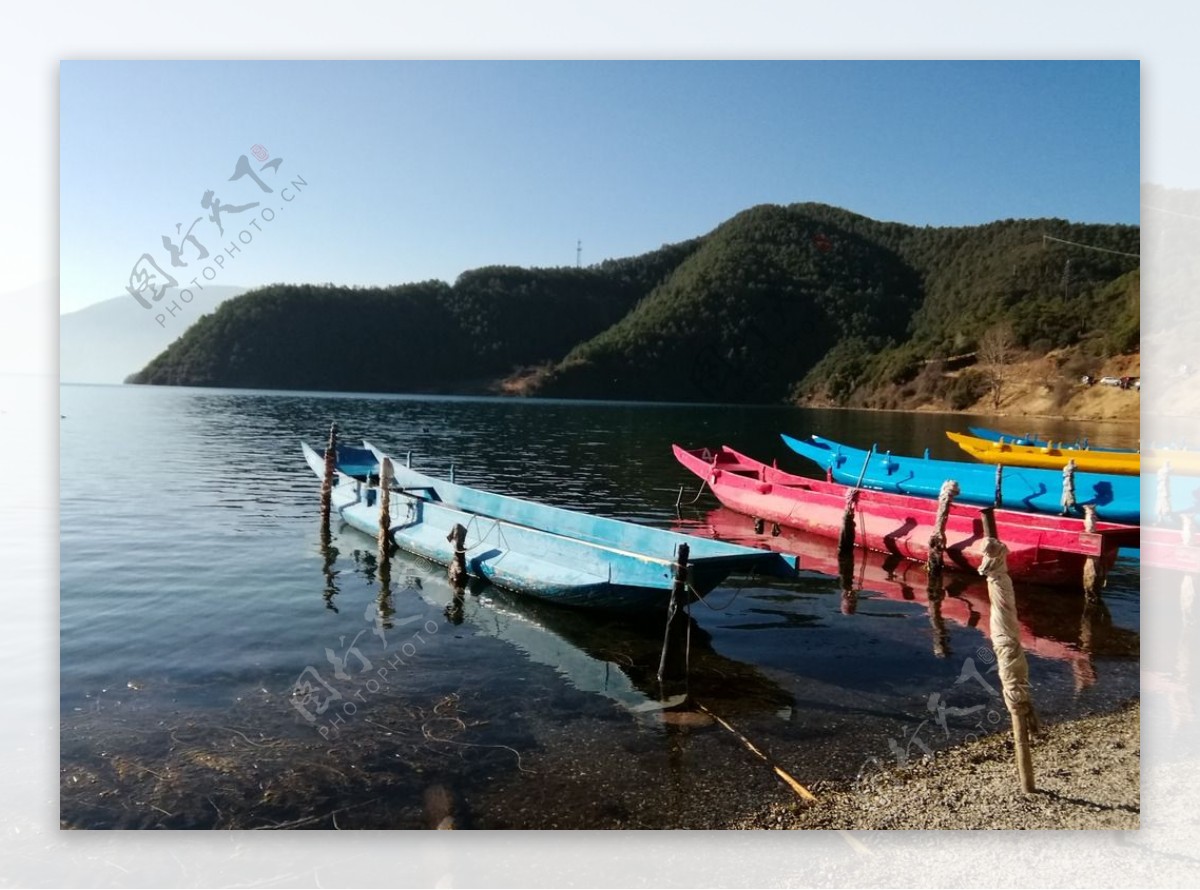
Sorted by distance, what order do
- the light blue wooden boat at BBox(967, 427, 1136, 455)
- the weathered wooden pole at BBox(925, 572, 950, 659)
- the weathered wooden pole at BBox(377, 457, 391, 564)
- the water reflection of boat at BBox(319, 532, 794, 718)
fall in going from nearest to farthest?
1. the water reflection of boat at BBox(319, 532, 794, 718)
2. the weathered wooden pole at BBox(925, 572, 950, 659)
3. the weathered wooden pole at BBox(377, 457, 391, 564)
4. the light blue wooden boat at BBox(967, 427, 1136, 455)

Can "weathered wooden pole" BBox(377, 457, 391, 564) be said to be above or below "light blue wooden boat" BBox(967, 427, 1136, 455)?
below

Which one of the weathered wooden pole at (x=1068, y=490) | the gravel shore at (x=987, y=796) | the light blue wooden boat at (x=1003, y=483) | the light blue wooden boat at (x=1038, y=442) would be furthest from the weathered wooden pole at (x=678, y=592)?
the light blue wooden boat at (x=1038, y=442)

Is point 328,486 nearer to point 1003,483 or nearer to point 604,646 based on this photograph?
point 604,646

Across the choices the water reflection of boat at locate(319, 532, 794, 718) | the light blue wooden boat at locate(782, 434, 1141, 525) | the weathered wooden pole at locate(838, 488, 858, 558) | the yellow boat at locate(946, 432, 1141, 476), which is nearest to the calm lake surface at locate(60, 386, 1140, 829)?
the water reflection of boat at locate(319, 532, 794, 718)

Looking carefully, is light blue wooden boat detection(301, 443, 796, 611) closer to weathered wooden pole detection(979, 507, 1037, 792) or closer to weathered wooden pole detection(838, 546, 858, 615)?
weathered wooden pole detection(979, 507, 1037, 792)

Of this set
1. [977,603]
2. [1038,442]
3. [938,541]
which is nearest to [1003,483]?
[938,541]
